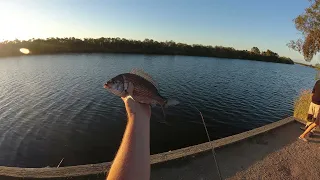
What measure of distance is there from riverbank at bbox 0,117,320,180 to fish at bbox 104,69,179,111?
4367mm

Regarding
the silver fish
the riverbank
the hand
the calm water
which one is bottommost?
the calm water

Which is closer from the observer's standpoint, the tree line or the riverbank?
the riverbank

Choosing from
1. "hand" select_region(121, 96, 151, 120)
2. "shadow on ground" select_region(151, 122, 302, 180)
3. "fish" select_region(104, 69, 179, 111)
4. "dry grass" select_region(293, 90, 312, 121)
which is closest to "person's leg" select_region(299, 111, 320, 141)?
"shadow on ground" select_region(151, 122, 302, 180)

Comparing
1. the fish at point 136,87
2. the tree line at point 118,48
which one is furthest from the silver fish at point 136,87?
the tree line at point 118,48

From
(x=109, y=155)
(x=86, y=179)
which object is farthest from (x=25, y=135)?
(x=86, y=179)

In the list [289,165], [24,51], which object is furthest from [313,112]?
[24,51]

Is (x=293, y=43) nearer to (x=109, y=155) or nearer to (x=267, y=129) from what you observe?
(x=267, y=129)

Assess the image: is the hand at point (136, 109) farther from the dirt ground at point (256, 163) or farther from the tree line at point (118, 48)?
the tree line at point (118, 48)

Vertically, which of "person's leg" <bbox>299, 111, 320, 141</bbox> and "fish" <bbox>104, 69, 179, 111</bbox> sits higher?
"fish" <bbox>104, 69, 179, 111</bbox>

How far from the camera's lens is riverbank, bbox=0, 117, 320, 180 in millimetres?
6469

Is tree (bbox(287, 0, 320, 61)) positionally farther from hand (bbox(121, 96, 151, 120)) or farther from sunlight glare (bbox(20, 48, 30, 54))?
sunlight glare (bbox(20, 48, 30, 54))

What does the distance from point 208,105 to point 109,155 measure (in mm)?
11172

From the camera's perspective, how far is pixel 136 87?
2.54 metres

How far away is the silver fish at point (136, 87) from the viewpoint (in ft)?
7.82
